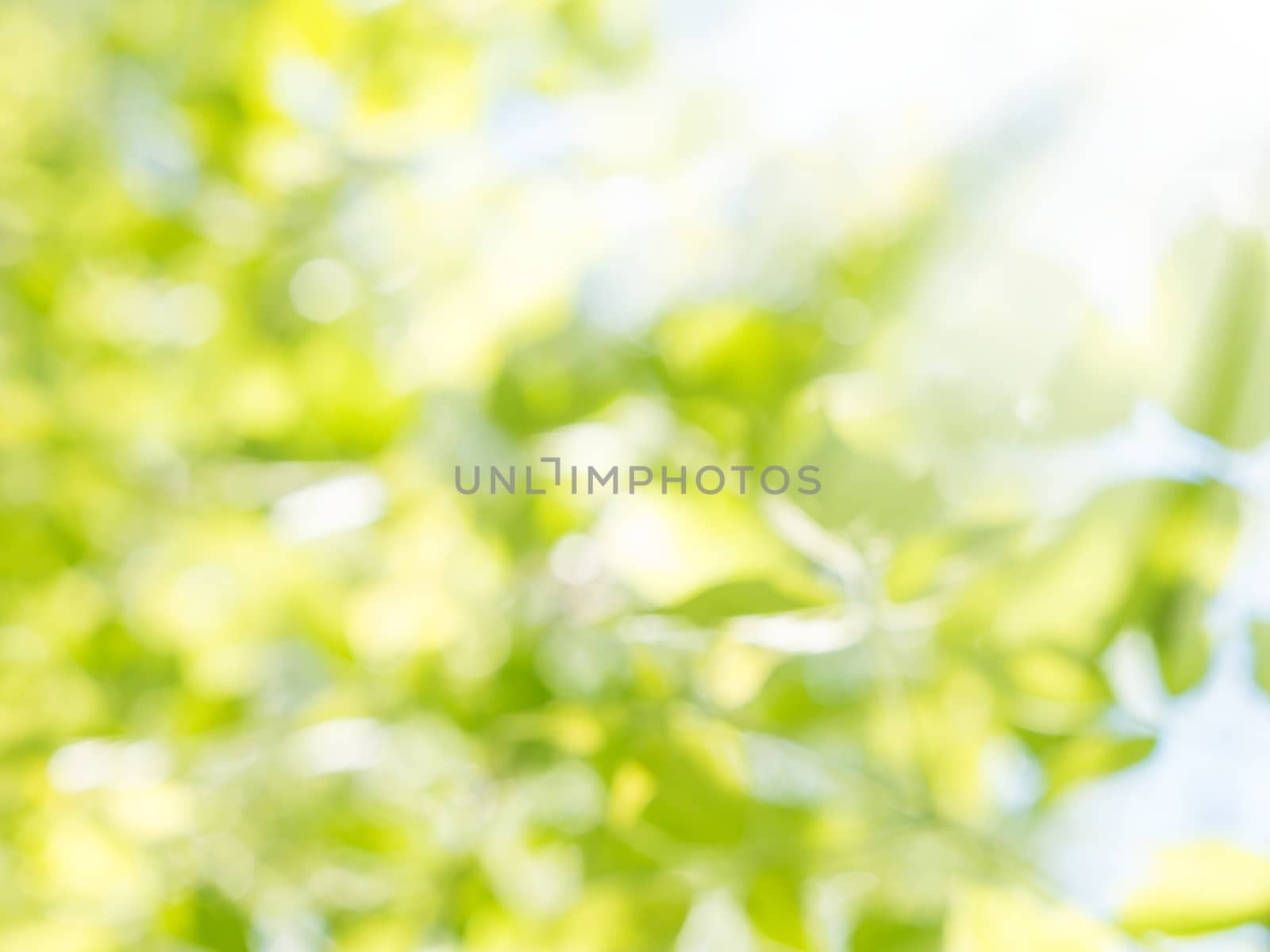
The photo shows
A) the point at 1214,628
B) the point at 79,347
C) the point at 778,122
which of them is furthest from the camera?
the point at 79,347

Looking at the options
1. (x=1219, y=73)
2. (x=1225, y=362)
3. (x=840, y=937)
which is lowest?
(x=840, y=937)

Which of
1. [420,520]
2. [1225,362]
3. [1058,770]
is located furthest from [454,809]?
[1225,362]

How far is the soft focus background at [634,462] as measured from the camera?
0.34m

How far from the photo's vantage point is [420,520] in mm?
465

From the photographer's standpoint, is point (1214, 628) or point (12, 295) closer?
point (1214, 628)

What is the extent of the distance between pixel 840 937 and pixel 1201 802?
147 mm

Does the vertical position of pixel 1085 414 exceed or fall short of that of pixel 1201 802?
it exceeds it

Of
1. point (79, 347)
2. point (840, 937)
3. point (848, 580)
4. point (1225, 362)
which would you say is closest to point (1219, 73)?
point (1225, 362)

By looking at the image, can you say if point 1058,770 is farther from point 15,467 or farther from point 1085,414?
point 15,467

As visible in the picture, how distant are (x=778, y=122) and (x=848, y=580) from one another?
22 centimetres

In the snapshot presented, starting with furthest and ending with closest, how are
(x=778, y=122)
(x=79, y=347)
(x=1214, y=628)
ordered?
(x=79, y=347) → (x=778, y=122) → (x=1214, y=628)

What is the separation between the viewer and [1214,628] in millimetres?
333

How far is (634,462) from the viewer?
0.43 meters

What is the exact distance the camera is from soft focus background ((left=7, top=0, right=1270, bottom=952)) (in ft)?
1.12
